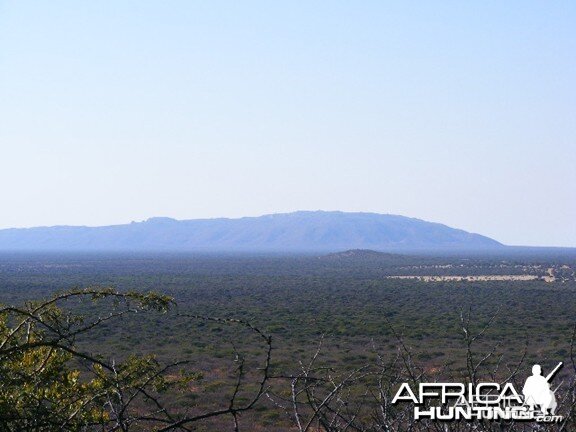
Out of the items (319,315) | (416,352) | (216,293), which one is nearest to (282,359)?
(416,352)

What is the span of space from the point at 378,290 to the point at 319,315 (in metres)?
17.8

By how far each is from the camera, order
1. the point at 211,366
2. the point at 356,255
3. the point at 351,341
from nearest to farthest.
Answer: the point at 211,366 < the point at 351,341 < the point at 356,255

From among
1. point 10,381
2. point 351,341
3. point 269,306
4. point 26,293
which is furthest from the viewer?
point 26,293

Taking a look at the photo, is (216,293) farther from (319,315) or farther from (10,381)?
(10,381)

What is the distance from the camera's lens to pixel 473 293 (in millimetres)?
49094

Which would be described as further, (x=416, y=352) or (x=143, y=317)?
(x=143, y=317)

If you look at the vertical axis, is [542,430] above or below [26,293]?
above

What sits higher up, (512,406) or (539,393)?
(539,393)

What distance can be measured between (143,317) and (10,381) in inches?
1275

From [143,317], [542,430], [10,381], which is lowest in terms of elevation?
[143,317]

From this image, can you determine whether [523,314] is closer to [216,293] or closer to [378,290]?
[378,290]

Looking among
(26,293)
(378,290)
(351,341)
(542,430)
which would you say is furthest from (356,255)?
(542,430)

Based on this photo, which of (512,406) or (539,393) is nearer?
(539,393)

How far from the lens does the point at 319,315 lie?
3616 cm
